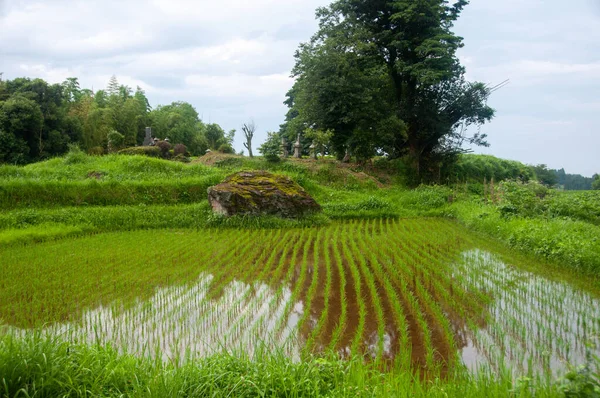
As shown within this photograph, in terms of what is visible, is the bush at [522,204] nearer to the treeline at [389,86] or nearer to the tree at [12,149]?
the treeline at [389,86]

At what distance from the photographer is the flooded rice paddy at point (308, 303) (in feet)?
13.3

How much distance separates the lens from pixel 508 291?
19.1 ft

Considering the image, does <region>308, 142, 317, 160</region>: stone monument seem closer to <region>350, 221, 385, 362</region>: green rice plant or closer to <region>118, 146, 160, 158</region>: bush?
<region>118, 146, 160, 158</region>: bush

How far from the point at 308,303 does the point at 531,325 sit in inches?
106

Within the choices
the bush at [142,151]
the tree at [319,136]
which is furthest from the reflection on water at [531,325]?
the bush at [142,151]

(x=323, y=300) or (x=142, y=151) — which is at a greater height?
(x=142, y=151)

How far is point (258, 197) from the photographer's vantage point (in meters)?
12.8

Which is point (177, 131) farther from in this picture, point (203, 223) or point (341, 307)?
point (341, 307)

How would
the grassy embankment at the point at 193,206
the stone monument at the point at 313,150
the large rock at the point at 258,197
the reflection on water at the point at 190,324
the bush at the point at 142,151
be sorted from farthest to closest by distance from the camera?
the stone monument at the point at 313,150 < the bush at the point at 142,151 < the large rock at the point at 258,197 < the grassy embankment at the point at 193,206 < the reflection on water at the point at 190,324

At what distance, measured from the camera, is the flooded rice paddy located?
404cm

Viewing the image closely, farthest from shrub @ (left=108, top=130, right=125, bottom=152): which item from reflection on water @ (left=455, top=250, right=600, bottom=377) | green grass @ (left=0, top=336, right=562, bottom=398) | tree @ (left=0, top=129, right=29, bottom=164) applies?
green grass @ (left=0, top=336, right=562, bottom=398)

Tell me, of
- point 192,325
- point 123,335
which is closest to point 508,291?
point 192,325

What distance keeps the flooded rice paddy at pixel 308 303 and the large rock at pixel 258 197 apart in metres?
3.30

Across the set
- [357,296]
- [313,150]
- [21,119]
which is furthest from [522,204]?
[21,119]
